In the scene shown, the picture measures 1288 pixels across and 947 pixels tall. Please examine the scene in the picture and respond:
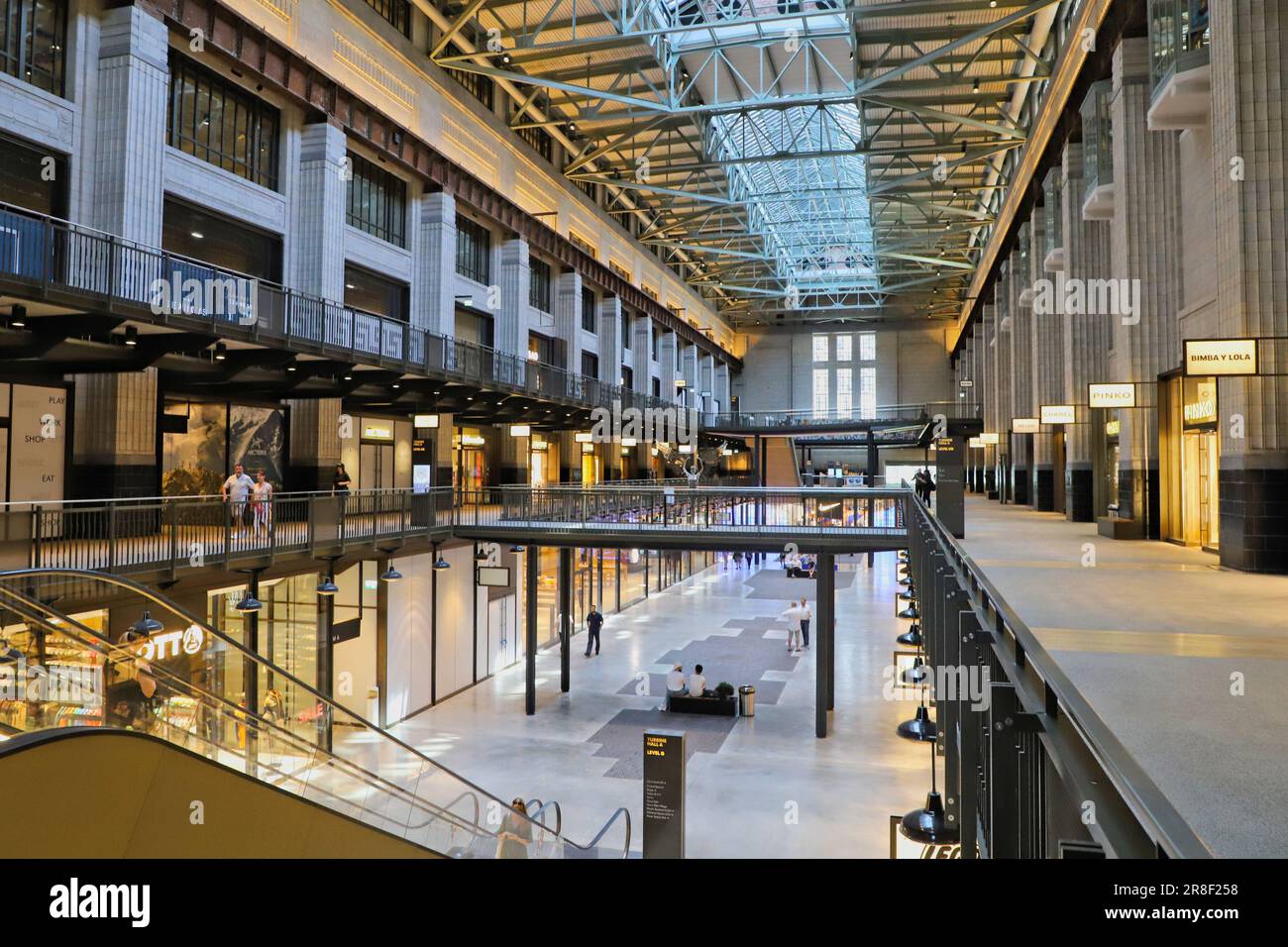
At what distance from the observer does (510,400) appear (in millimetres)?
27203

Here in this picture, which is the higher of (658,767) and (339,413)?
(339,413)

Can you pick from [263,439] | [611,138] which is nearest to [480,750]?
[263,439]

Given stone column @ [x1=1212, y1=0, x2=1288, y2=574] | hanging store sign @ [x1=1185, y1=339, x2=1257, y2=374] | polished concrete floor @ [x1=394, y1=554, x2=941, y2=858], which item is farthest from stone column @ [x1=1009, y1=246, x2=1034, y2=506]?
hanging store sign @ [x1=1185, y1=339, x2=1257, y2=374]

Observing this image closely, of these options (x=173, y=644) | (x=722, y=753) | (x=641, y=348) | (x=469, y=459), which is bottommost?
(x=722, y=753)

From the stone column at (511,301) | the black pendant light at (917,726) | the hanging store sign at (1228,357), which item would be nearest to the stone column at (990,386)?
A: the stone column at (511,301)

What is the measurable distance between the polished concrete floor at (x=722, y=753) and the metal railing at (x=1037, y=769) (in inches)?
388

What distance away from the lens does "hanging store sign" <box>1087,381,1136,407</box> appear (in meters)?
16.5

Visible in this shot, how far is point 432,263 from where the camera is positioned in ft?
86.8

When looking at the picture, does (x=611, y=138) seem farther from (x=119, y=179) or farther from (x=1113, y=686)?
(x=1113, y=686)

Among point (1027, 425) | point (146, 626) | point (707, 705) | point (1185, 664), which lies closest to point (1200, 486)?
point (1027, 425)

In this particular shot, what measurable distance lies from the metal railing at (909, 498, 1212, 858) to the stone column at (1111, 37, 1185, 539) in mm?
15180

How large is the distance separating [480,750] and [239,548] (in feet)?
23.2

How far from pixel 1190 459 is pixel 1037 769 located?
1664 cm

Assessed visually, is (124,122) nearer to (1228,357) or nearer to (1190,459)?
(1228,357)
